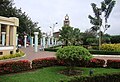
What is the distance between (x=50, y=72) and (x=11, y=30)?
13978mm

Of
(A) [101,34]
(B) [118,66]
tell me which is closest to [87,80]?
(B) [118,66]

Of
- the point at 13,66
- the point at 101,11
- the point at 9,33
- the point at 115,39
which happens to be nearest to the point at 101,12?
the point at 101,11

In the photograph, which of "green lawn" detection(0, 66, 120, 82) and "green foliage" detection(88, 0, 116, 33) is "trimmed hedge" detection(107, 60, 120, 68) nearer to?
"green lawn" detection(0, 66, 120, 82)

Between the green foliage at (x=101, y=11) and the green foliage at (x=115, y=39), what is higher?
the green foliage at (x=101, y=11)

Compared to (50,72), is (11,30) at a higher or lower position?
higher

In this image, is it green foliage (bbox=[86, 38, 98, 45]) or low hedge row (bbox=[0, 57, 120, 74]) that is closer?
low hedge row (bbox=[0, 57, 120, 74])

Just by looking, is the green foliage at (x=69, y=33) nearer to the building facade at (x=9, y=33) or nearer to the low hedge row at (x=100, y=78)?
the building facade at (x=9, y=33)

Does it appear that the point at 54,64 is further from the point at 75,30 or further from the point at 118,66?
the point at 75,30

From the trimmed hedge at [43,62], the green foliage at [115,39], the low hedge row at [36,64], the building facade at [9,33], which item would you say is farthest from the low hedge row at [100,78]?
the green foliage at [115,39]

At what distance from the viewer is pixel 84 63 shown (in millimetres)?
15656

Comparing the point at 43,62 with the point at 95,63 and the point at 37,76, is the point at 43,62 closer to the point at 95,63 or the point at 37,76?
the point at 37,76

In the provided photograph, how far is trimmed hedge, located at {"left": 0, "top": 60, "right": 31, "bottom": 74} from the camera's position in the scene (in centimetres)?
1283

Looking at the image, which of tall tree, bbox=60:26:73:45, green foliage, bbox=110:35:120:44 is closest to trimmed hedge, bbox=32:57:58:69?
tall tree, bbox=60:26:73:45

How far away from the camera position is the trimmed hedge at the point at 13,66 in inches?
505
